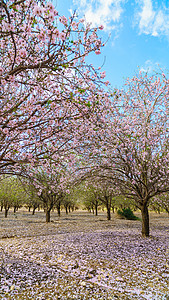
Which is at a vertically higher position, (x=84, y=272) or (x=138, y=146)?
(x=138, y=146)

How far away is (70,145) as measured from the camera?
7949mm

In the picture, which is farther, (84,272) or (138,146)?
(138,146)

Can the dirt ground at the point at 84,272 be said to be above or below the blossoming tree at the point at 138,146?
below

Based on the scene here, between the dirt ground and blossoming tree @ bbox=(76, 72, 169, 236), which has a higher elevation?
blossoming tree @ bbox=(76, 72, 169, 236)

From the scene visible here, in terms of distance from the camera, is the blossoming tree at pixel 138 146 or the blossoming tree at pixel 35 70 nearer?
the blossoming tree at pixel 35 70

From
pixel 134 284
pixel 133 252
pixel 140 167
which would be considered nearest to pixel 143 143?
pixel 140 167

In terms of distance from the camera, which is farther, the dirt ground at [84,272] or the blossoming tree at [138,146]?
the blossoming tree at [138,146]

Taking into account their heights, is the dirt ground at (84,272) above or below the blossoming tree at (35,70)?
below

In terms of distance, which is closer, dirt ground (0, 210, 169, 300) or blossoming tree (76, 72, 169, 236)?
dirt ground (0, 210, 169, 300)

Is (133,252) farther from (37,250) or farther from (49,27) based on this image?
(49,27)

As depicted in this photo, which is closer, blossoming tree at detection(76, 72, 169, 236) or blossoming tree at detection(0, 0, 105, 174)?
blossoming tree at detection(0, 0, 105, 174)

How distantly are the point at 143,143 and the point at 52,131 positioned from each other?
632 centimetres

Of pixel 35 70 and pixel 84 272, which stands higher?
pixel 35 70

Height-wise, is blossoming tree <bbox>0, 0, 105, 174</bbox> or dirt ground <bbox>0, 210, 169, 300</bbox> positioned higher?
blossoming tree <bbox>0, 0, 105, 174</bbox>
